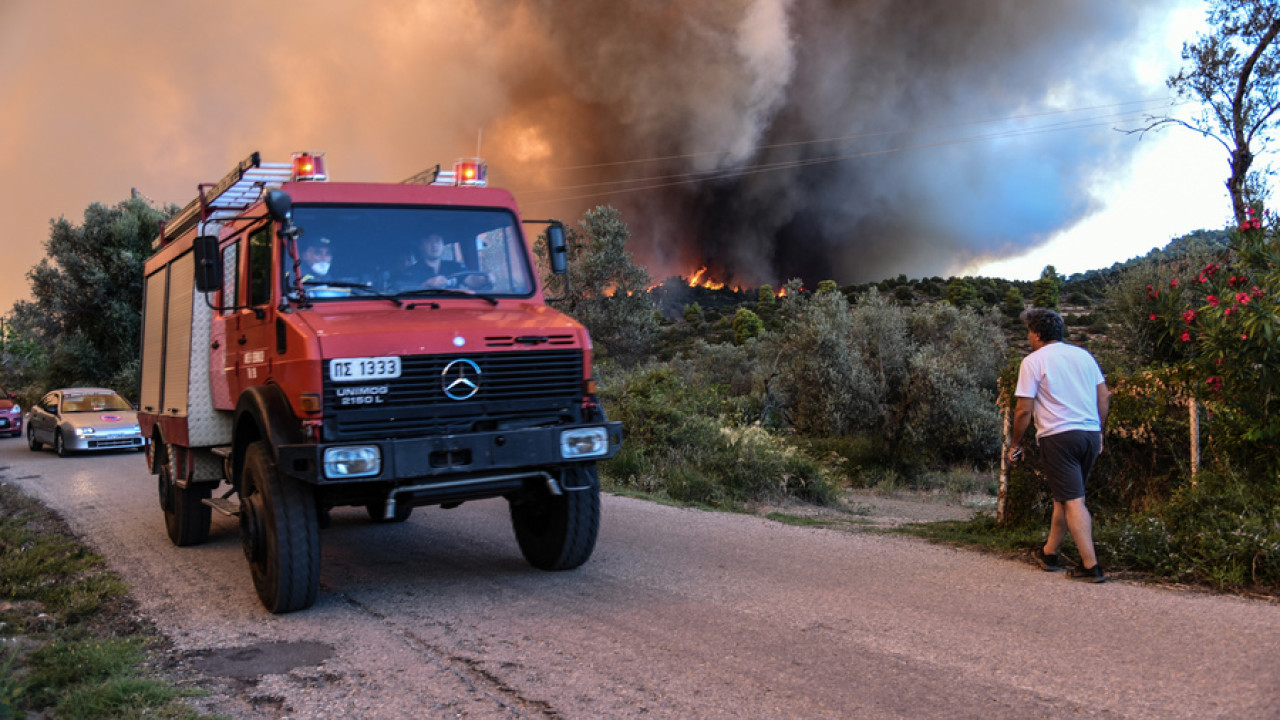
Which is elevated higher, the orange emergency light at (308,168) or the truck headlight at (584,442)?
the orange emergency light at (308,168)

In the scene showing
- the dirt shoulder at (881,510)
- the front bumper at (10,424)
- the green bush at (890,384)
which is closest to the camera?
the dirt shoulder at (881,510)

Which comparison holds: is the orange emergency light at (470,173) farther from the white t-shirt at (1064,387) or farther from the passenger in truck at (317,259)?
the white t-shirt at (1064,387)

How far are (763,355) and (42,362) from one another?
3287cm

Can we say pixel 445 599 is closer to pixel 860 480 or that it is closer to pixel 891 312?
pixel 860 480

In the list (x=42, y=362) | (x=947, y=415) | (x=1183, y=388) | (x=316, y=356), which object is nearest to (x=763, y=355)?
(x=947, y=415)

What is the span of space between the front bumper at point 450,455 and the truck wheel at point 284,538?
15.6 inches

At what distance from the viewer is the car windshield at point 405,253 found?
6.41m

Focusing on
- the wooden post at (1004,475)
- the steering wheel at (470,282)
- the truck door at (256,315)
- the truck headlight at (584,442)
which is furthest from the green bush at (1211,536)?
the truck door at (256,315)

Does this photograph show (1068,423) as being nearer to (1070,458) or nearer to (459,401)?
(1070,458)

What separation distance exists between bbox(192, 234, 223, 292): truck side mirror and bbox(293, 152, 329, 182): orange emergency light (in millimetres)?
782

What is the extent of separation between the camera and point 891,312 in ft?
84.7

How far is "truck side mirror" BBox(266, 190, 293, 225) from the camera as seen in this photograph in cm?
620

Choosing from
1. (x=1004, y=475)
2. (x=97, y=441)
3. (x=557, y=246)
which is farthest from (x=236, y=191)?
(x=97, y=441)

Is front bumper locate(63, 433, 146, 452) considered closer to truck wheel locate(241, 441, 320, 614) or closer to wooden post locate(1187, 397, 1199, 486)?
truck wheel locate(241, 441, 320, 614)
